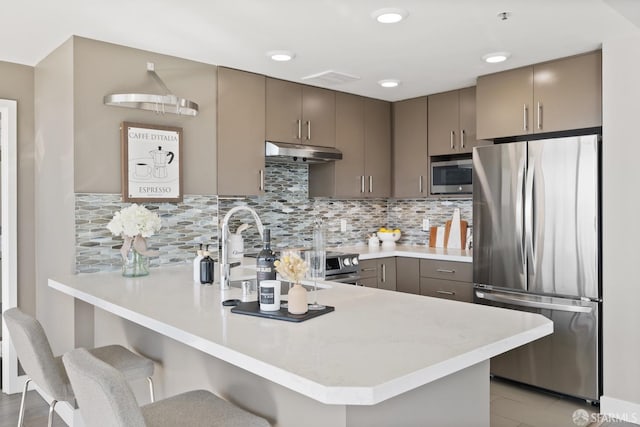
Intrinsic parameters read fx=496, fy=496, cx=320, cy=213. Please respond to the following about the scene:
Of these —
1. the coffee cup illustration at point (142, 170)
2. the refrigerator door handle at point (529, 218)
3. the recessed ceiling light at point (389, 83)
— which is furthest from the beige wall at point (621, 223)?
the coffee cup illustration at point (142, 170)

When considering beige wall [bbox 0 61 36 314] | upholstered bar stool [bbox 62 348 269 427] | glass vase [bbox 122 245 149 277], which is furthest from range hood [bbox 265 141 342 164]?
upholstered bar stool [bbox 62 348 269 427]

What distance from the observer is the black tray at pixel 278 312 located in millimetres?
1754

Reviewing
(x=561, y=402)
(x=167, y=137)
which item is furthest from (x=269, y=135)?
(x=561, y=402)

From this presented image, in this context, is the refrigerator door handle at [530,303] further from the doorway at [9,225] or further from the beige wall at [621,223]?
the doorway at [9,225]

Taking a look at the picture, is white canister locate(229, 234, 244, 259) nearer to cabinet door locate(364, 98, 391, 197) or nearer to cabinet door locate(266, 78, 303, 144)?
cabinet door locate(266, 78, 303, 144)

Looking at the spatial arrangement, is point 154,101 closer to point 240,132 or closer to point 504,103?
point 240,132

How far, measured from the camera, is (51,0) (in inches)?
98.9

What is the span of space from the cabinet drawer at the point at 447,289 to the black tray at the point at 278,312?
239 centimetres

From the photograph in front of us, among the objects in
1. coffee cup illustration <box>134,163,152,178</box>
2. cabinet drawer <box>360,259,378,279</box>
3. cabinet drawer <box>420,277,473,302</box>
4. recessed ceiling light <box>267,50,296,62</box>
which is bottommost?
cabinet drawer <box>420,277,473,302</box>

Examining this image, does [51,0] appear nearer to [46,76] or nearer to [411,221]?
[46,76]

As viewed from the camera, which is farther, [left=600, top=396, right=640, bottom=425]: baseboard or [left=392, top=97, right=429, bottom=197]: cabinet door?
[left=392, top=97, right=429, bottom=197]: cabinet door

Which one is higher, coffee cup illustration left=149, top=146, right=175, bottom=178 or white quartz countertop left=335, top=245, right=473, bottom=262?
coffee cup illustration left=149, top=146, right=175, bottom=178

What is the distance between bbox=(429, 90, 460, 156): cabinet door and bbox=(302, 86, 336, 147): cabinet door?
94 centimetres

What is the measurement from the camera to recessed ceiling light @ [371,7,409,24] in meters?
2.65
